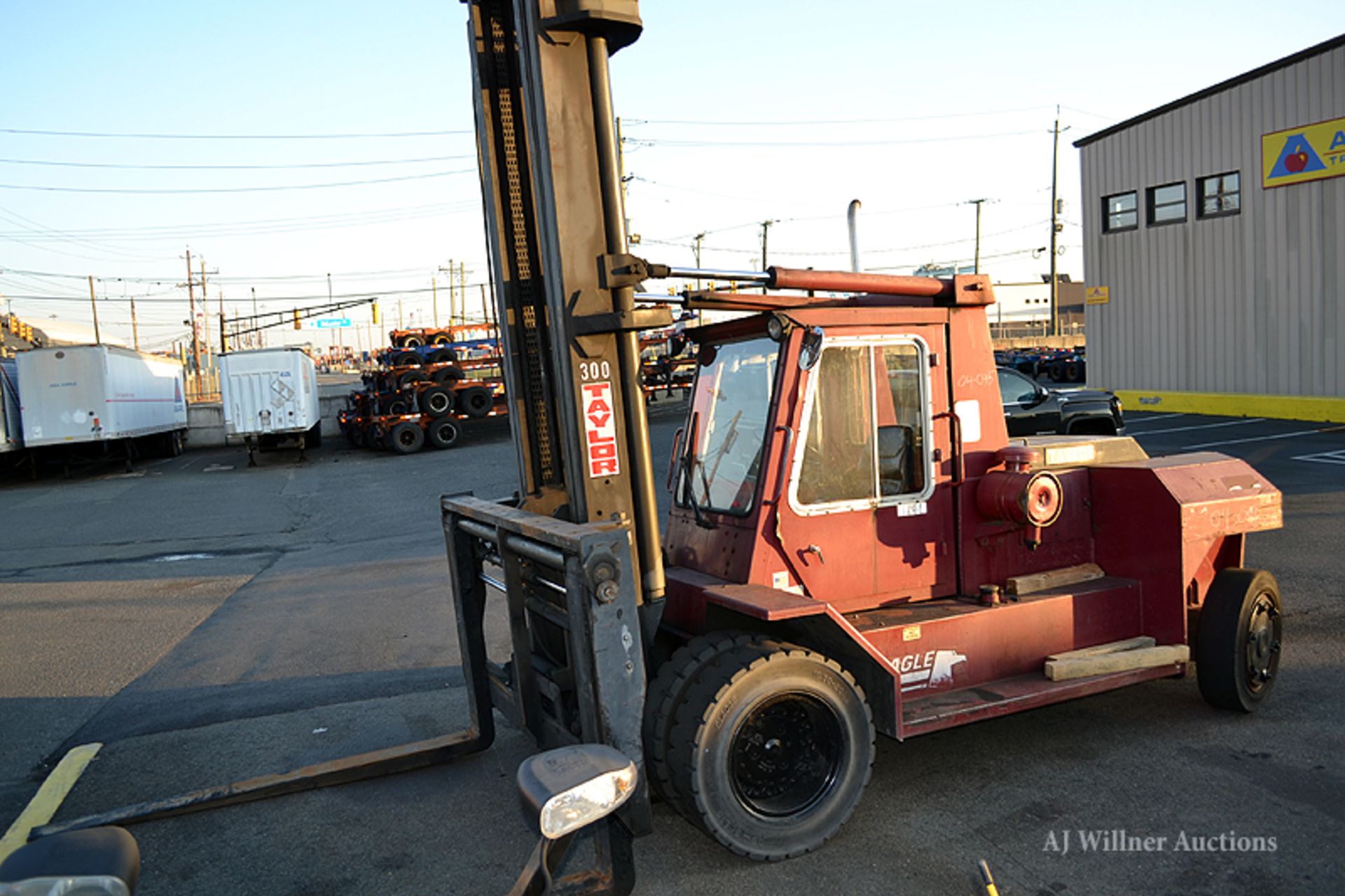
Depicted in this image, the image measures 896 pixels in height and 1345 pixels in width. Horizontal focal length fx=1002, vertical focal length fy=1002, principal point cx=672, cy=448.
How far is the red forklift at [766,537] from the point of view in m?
4.23

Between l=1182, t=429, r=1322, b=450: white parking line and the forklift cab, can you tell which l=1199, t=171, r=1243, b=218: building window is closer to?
l=1182, t=429, r=1322, b=450: white parking line

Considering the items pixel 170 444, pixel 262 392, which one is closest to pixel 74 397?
pixel 262 392

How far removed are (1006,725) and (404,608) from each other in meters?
6.12

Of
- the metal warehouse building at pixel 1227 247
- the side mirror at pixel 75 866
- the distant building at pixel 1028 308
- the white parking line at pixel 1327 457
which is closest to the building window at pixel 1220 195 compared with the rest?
the metal warehouse building at pixel 1227 247

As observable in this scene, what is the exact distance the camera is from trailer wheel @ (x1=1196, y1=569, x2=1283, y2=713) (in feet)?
18.5

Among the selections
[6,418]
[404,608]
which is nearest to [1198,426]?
[404,608]

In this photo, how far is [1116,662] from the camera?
533 cm

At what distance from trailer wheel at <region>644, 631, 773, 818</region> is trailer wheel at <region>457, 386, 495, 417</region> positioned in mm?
25187

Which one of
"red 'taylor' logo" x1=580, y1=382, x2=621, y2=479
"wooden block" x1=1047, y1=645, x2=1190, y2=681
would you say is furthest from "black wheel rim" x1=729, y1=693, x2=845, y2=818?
"wooden block" x1=1047, y1=645, x2=1190, y2=681

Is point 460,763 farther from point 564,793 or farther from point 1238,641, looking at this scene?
point 1238,641

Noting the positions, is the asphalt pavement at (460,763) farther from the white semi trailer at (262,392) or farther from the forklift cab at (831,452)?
the white semi trailer at (262,392)

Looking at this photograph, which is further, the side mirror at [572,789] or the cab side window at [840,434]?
the cab side window at [840,434]

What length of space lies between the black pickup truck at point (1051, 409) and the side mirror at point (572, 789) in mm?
12109

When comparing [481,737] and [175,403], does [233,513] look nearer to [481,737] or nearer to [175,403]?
[481,737]
